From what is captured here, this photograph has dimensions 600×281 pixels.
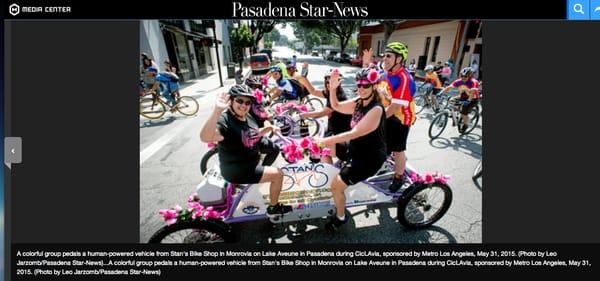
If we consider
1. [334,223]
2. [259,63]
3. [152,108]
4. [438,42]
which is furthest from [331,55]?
[334,223]

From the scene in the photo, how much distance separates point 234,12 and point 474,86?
5740 millimetres

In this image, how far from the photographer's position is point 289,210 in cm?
248

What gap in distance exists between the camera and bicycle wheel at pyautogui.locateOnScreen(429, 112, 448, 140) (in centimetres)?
A: 563

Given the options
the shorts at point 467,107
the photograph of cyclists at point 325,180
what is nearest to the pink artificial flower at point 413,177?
the photograph of cyclists at point 325,180

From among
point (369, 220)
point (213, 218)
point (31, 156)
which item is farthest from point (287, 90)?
point (31, 156)

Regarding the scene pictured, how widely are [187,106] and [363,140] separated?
6.76 metres

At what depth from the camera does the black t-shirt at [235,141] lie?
6.71ft

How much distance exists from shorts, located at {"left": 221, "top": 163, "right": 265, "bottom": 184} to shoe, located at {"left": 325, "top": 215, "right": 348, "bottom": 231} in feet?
2.99

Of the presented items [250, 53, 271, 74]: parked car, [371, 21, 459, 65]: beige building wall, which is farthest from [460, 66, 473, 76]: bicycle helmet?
[250, 53, 271, 74]: parked car

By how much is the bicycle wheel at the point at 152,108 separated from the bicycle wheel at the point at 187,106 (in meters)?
0.48

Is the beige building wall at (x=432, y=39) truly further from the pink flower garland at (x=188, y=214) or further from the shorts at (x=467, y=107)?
the pink flower garland at (x=188, y=214)

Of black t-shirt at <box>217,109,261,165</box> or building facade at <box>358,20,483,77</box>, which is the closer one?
black t-shirt at <box>217,109,261,165</box>

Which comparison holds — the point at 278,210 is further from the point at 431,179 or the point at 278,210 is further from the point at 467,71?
the point at 467,71

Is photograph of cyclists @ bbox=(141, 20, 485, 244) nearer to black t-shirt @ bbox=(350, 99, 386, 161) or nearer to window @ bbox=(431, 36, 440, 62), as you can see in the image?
black t-shirt @ bbox=(350, 99, 386, 161)
